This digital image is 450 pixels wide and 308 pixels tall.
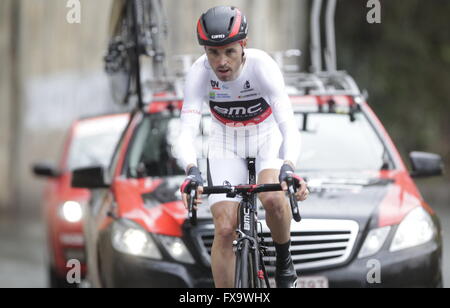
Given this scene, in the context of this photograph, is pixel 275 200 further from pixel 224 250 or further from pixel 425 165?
pixel 425 165

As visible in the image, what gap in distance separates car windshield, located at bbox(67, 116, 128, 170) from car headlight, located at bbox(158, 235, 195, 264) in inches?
176

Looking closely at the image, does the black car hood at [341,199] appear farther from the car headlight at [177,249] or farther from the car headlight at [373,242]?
the car headlight at [177,249]

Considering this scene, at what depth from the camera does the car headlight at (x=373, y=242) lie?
6789 mm

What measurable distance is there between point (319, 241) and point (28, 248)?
9638 millimetres

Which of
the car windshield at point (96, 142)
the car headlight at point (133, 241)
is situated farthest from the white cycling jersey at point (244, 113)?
the car windshield at point (96, 142)

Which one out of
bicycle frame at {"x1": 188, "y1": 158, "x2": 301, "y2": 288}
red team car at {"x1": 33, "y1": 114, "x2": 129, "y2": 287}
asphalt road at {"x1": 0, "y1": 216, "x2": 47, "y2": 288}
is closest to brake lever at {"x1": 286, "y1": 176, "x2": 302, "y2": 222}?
bicycle frame at {"x1": 188, "y1": 158, "x2": 301, "y2": 288}

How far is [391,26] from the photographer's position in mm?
26516

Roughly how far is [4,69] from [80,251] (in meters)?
9.77

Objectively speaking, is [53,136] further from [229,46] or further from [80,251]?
[229,46]

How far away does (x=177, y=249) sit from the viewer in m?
6.88

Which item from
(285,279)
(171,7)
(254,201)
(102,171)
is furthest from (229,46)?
(171,7)

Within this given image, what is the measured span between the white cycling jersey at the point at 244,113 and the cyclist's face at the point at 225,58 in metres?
0.25

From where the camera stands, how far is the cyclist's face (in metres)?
5.57

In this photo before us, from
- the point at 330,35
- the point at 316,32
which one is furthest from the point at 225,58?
the point at 316,32
